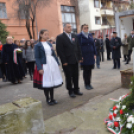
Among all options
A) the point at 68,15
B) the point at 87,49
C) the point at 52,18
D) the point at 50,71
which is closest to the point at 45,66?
the point at 50,71

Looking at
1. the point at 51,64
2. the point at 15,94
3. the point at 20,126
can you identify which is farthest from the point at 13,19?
the point at 20,126

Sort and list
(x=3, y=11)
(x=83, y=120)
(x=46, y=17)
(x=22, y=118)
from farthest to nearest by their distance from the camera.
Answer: (x=46, y=17) < (x=3, y=11) < (x=83, y=120) < (x=22, y=118)

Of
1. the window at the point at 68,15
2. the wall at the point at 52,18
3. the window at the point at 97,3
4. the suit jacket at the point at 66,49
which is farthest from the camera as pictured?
the window at the point at 97,3

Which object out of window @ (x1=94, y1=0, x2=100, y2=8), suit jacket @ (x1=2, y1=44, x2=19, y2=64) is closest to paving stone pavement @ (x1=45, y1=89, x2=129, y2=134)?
suit jacket @ (x1=2, y1=44, x2=19, y2=64)

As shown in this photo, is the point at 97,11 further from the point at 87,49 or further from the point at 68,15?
the point at 87,49

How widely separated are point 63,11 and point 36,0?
9062 millimetres

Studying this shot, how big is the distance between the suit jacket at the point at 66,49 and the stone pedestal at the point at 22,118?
5.61 feet

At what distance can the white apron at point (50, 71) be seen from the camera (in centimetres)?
357

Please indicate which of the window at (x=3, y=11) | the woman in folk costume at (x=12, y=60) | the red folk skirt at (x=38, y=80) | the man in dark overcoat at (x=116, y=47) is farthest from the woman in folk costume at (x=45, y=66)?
the window at (x=3, y=11)

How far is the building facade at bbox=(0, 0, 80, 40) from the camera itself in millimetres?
19978

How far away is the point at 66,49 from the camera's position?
3982 mm

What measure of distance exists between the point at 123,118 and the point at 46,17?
2299cm

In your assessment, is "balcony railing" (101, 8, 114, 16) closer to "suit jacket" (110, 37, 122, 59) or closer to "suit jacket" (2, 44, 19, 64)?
"suit jacket" (110, 37, 122, 59)

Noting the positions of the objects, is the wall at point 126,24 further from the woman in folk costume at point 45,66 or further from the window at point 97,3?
the woman in folk costume at point 45,66
